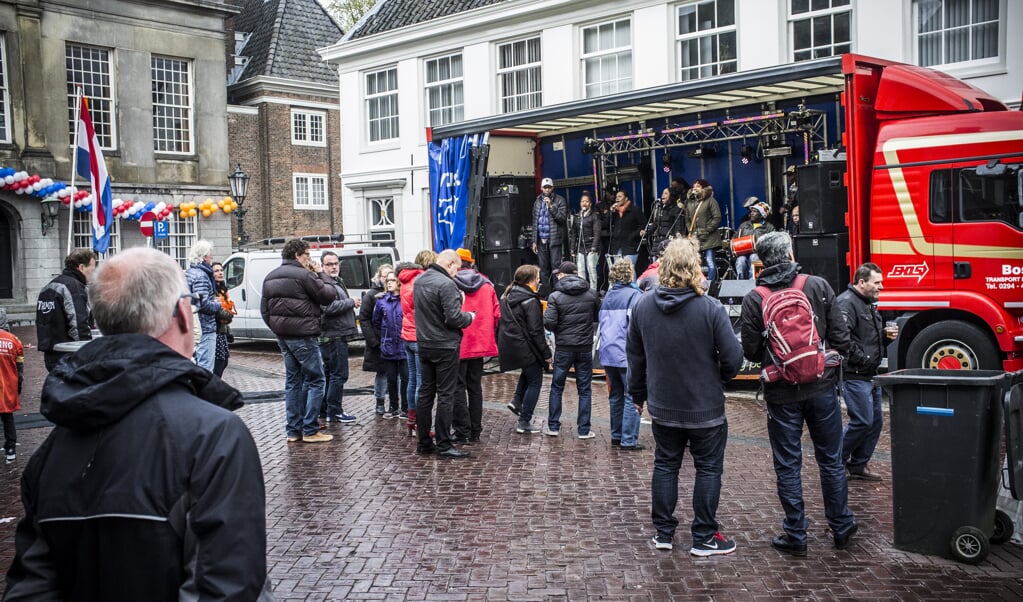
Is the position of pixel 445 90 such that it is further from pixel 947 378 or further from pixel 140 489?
pixel 140 489

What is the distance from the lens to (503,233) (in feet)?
53.2

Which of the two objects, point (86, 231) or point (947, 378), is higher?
point (86, 231)

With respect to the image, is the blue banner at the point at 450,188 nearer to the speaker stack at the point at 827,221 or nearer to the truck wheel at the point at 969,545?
the speaker stack at the point at 827,221

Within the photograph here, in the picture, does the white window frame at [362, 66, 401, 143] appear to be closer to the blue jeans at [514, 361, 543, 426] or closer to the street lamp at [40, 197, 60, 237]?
the street lamp at [40, 197, 60, 237]

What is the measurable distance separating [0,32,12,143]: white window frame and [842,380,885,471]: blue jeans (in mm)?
26825

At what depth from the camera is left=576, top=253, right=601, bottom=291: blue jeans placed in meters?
15.5

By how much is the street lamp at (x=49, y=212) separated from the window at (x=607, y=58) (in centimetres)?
1673

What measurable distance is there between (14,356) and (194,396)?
6.94 metres

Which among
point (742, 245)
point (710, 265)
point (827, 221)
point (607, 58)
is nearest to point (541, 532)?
point (827, 221)

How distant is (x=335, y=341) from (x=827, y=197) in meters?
6.12

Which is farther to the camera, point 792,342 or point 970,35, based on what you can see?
point 970,35

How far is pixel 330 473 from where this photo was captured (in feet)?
26.1

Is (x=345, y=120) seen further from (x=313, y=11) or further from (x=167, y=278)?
(x=167, y=278)

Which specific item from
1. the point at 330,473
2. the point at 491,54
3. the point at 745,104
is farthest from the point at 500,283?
the point at 330,473
